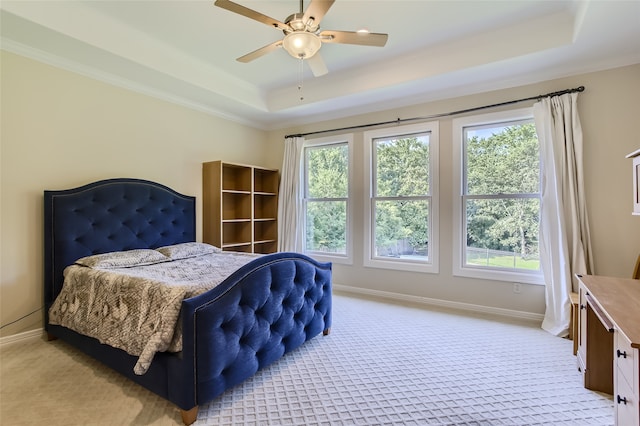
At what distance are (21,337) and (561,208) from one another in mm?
5241

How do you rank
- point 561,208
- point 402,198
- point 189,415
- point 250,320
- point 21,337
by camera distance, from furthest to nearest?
point 402,198 < point 561,208 < point 21,337 < point 250,320 < point 189,415

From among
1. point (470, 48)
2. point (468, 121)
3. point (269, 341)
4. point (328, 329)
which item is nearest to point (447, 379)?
point (328, 329)

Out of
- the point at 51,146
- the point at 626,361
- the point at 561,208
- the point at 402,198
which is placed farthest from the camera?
the point at 402,198

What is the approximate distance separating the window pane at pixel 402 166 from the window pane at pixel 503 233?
696 millimetres

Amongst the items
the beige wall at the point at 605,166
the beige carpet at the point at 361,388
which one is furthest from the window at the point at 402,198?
the beige carpet at the point at 361,388

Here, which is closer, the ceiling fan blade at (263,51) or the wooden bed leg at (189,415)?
the wooden bed leg at (189,415)

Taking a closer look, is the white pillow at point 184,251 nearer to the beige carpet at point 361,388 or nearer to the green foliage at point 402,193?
the beige carpet at point 361,388

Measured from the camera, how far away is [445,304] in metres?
3.69

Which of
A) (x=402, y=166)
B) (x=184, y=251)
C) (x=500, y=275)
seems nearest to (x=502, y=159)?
(x=402, y=166)

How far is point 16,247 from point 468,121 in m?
4.80

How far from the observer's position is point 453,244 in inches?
143

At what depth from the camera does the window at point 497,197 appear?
325cm

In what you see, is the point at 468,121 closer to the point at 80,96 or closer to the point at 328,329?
the point at 328,329

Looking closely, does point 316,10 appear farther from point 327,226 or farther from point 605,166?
point 327,226
